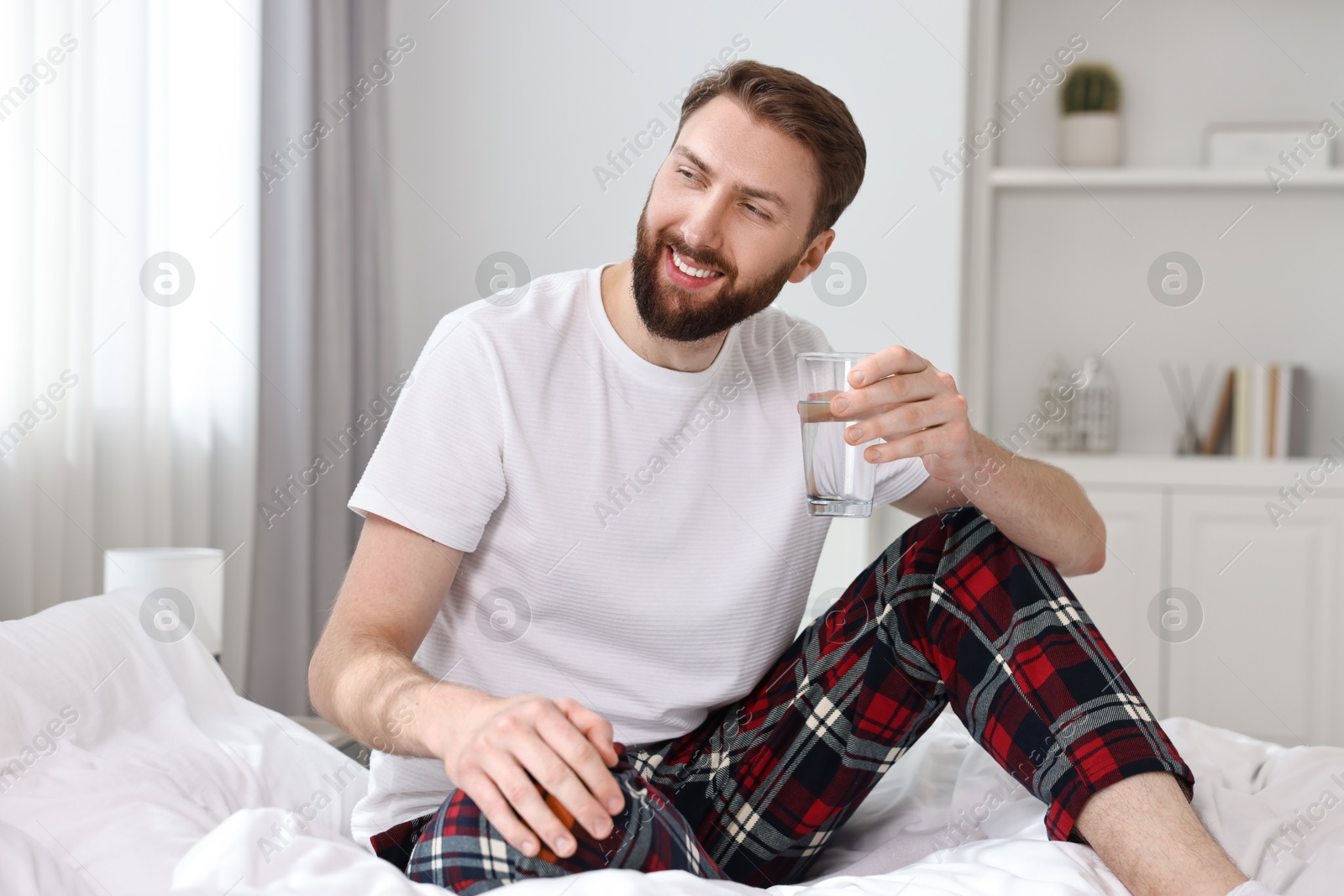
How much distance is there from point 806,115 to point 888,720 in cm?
63

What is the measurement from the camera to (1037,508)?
3.58 ft

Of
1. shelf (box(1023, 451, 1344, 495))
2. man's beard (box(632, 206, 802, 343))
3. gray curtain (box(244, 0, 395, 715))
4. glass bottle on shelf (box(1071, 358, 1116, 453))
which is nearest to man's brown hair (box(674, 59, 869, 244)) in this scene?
man's beard (box(632, 206, 802, 343))

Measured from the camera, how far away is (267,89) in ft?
7.54

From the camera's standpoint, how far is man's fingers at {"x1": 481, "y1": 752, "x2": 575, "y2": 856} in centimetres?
70

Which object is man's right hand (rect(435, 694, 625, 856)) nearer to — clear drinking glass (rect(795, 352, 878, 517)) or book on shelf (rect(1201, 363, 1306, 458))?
clear drinking glass (rect(795, 352, 878, 517))

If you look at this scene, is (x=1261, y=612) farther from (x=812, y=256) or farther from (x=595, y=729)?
(x=595, y=729)

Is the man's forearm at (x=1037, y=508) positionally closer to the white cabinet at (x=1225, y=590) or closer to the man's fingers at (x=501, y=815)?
the man's fingers at (x=501, y=815)

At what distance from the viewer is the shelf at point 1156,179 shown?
8.64 feet

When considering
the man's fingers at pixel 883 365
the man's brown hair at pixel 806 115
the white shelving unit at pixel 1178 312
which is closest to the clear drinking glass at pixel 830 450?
the man's fingers at pixel 883 365

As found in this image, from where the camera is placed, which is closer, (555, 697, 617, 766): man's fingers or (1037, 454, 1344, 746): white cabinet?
(555, 697, 617, 766): man's fingers

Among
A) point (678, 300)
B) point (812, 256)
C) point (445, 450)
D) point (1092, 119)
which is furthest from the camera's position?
point (1092, 119)

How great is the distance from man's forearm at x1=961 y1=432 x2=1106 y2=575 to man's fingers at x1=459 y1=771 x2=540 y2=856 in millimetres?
553

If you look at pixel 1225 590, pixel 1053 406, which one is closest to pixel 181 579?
pixel 1053 406

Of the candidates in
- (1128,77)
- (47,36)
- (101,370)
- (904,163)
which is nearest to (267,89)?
(47,36)
